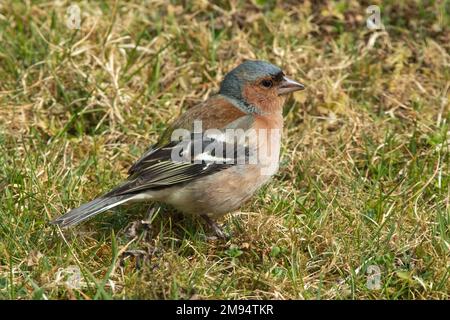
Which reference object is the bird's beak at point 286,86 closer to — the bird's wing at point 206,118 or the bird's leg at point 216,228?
the bird's wing at point 206,118

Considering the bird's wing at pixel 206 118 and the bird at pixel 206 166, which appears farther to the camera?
the bird's wing at pixel 206 118

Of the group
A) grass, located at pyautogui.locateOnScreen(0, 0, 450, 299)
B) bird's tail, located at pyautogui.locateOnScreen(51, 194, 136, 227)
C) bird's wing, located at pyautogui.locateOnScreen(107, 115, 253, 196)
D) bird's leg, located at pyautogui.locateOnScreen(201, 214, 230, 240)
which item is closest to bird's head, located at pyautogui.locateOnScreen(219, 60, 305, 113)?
bird's wing, located at pyautogui.locateOnScreen(107, 115, 253, 196)

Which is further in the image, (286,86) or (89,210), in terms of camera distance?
(286,86)

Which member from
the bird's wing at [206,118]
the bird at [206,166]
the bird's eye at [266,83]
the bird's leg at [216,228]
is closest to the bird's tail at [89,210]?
the bird at [206,166]

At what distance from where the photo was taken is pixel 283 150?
19.0 ft

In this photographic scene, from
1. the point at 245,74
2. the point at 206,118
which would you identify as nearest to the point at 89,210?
the point at 206,118

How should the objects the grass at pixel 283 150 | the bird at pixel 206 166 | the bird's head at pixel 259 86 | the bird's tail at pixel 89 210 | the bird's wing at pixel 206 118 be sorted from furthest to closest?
the bird's head at pixel 259 86 → the bird's wing at pixel 206 118 → the bird at pixel 206 166 → the bird's tail at pixel 89 210 → the grass at pixel 283 150

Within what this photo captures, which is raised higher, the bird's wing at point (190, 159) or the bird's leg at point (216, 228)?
the bird's wing at point (190, 159)

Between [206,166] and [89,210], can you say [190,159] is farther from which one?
[89,210]

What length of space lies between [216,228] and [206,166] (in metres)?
0.39

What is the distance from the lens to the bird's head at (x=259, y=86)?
17.4 ft

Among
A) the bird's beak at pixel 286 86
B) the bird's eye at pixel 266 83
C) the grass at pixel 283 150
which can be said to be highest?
the bird's eye at pixel 266 83

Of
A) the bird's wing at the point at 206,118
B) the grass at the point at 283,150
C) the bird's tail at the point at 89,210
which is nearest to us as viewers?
the grass at the point at 283,150
